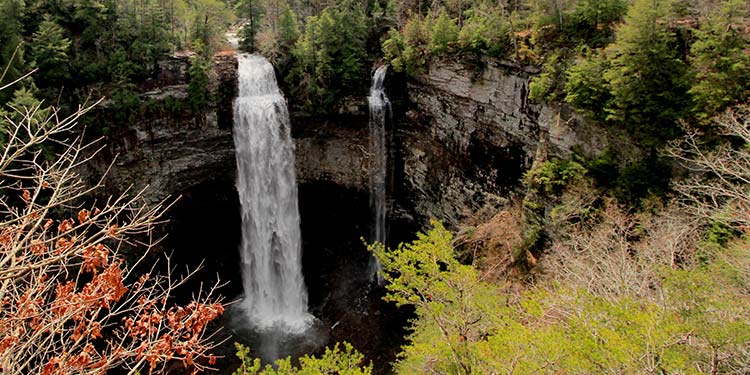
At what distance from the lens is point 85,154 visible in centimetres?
2359

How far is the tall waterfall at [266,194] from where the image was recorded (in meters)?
27.1

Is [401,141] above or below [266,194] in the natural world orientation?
above

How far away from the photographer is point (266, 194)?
27547 mm

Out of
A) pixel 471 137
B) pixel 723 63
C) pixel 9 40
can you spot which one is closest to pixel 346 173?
pixel 471 137

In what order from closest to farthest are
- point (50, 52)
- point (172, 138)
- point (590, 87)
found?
1. point (590, 87)
2. point (50, 52)
3. point (172, 138)

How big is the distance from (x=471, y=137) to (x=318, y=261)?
1173 cm

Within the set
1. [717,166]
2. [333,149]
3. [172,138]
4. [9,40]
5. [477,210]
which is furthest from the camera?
[333,149]

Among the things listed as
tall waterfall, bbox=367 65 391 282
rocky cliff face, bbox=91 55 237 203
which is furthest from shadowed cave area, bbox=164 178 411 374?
rocky cliff face, bbox=91 55 237 203

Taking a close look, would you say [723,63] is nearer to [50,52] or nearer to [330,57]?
[330,57]

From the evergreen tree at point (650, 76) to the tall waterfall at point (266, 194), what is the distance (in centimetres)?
1739

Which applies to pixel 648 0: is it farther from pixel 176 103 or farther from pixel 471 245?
pixel 176 103

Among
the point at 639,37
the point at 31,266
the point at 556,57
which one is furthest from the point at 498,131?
the point at 31,266

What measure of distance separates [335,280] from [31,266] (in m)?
24.5

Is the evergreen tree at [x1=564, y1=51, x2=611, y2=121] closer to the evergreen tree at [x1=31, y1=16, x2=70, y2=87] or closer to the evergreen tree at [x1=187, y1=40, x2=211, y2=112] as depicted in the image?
the evergreen tree at [x1=187, y1=40, x2=211, y2=112]
